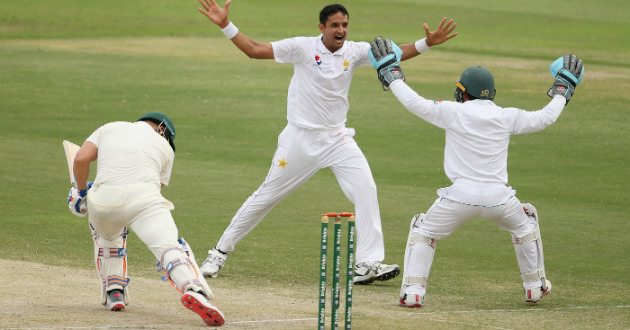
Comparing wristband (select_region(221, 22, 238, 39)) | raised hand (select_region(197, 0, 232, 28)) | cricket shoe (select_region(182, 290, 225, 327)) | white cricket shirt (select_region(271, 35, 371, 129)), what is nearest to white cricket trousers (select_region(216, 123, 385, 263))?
white cricket shirt (select_region(271, 35, 371, 129))

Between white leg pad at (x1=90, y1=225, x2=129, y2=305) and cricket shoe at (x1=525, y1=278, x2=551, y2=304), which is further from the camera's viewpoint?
cricket shoe at (x1=525, y1=278, x2=551, y2=304)

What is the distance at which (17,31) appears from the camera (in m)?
34.7

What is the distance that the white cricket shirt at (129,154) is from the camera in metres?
7.63

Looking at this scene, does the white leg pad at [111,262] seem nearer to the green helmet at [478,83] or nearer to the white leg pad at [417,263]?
the white leg pad at [417,263]

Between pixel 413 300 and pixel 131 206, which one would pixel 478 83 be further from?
pixel 131 206

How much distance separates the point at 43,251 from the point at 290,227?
2.97 m

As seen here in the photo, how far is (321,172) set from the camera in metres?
16.6

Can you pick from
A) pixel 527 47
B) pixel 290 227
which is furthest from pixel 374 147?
pixel 527 47

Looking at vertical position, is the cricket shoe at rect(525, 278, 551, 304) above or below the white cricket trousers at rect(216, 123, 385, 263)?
below

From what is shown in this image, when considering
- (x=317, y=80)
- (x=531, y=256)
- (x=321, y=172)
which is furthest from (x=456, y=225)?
(x=321, y=172)

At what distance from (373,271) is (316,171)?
3.30 ft

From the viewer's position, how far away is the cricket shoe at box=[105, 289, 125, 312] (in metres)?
7.82

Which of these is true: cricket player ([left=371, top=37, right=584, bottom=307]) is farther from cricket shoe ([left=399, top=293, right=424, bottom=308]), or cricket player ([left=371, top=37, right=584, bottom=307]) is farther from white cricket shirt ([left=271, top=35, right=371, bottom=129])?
white cricket shirt ([left=271, top=35, right=371, bottom=129])

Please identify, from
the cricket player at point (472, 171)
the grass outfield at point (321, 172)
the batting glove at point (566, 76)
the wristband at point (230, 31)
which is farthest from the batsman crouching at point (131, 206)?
the batting glove at point (566, 76)
